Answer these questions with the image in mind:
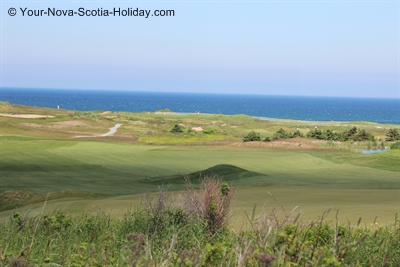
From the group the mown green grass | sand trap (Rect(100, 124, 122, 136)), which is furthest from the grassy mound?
sand trap (Rect(100, 124, 122, 136))

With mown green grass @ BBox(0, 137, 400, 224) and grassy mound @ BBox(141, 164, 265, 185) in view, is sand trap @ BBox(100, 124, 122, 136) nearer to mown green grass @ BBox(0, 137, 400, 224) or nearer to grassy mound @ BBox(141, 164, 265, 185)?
mown green grass @ BBox(0, 137, 400, 224)

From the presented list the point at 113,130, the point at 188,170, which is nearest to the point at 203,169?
the point at 188,170

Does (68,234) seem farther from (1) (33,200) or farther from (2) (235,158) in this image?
A: (2) (235,158)

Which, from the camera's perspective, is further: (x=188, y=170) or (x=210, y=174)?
(x=188, y=170)

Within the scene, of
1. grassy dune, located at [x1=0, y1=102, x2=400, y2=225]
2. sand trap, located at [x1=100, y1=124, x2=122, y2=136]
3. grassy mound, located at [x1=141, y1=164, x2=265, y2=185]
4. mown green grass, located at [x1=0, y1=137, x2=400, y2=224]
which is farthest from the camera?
sand trap, located at [x1=100, y1=124, x2=122, y2=136]

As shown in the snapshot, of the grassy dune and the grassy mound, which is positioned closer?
the grassy dune

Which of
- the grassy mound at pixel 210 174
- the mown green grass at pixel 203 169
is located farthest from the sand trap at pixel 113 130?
the grassy mound at pixel 210 174

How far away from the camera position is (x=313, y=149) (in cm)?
4278

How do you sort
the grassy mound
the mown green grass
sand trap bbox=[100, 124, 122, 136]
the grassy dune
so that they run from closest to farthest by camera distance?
the grassy dune, the mown green grass, the grassy mound, sand trap bbox=[100, 124, 122, 136]

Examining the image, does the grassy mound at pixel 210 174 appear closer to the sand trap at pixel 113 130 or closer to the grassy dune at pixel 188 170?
the grassy dune at pixel 188 170

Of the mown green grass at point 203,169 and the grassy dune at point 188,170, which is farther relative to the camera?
the mown green grass at point 203,169

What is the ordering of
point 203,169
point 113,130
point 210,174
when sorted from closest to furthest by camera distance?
point 210,174 → point 203,169 → point 113,130

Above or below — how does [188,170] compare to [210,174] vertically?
below

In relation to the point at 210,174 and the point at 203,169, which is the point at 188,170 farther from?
the point at 210,174
